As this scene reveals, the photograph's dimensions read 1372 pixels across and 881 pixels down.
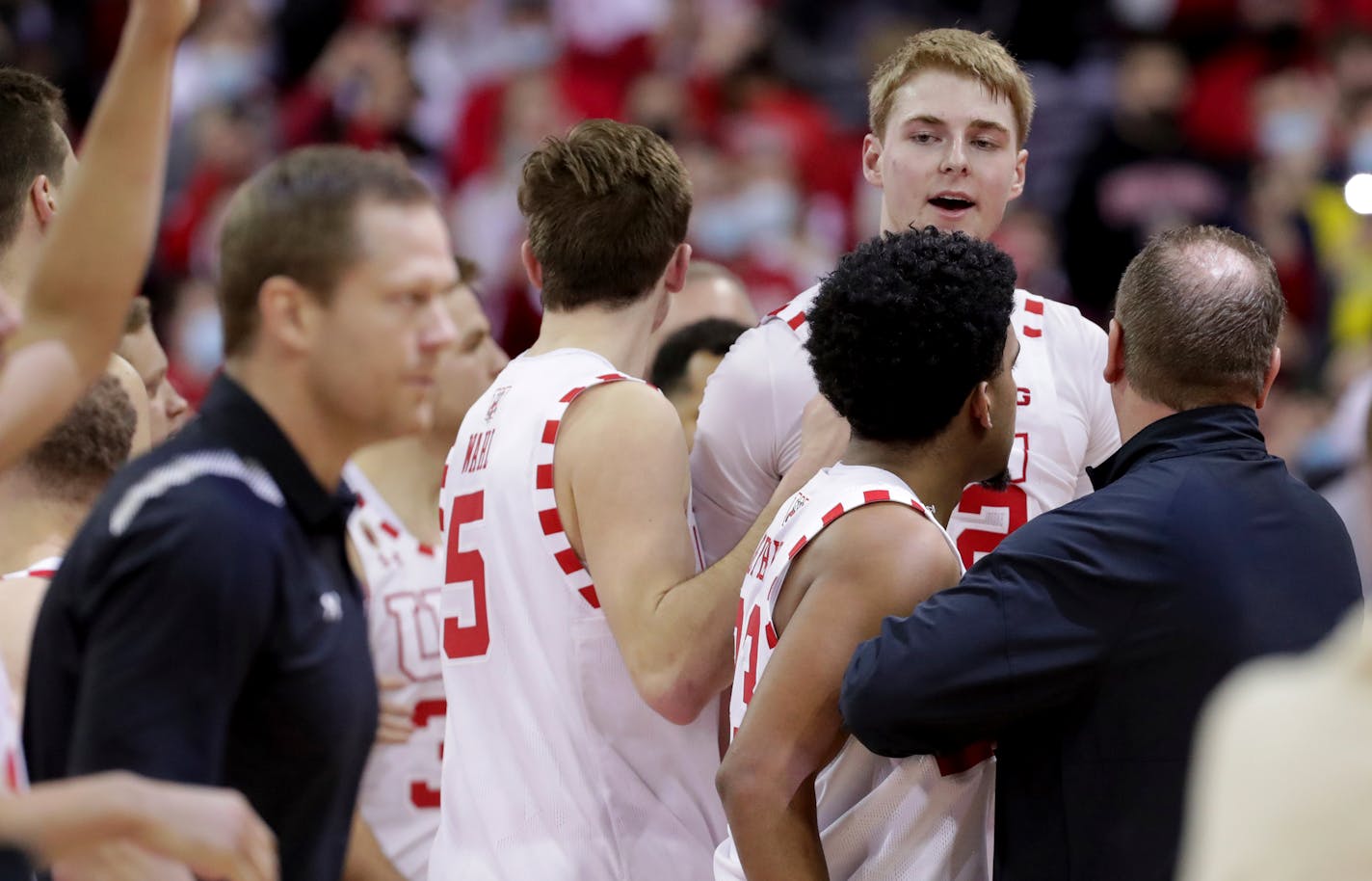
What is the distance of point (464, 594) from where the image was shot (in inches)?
160

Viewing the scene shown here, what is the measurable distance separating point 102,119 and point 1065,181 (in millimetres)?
9406

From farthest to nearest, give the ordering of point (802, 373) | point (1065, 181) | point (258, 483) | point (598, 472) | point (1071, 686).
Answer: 1. point (1065, 181)
2. point (802, 373)
3. point (598, 472)
4. point (1071, 686)
5. point (258, 483)

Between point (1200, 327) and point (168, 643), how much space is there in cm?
213

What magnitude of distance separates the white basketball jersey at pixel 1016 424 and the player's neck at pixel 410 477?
4.91 ft

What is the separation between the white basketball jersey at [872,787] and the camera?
341cm

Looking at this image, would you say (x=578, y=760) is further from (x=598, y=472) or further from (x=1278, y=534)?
(x=1278, y=534)

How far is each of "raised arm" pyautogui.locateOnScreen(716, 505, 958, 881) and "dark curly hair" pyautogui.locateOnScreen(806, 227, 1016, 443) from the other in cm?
25

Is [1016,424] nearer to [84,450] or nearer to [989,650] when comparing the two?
[989,650]

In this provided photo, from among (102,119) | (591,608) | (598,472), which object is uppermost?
(102,119)

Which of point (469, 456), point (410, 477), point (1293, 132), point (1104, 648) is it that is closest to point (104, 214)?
point (469, 456)

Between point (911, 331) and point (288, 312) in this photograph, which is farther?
point (911, 331)

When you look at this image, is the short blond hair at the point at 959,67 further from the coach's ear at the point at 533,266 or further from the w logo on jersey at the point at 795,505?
the w logo on jersey at the point at 795,505

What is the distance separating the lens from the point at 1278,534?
3404mm

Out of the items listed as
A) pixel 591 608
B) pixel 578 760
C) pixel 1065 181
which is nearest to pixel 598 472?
pixel 591 608
